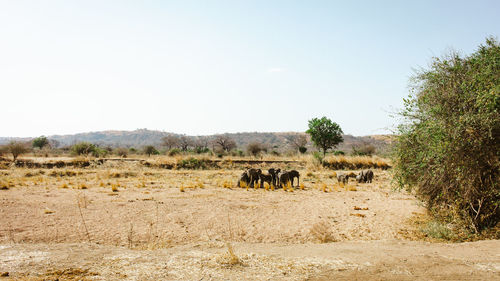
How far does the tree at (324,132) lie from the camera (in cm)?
4150

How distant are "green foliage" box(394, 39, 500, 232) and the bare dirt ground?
1.27m

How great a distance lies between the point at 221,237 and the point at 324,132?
35.3m

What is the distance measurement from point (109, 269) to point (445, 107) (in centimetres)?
730

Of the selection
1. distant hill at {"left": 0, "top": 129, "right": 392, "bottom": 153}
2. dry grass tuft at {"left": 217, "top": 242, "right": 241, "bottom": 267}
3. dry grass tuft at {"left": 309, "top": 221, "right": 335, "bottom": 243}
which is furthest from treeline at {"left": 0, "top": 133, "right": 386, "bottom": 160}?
distant hill at {"left": 0, "top": 129, "right": 392, "bottom": 153}

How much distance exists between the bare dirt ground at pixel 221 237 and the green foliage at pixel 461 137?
1.27m

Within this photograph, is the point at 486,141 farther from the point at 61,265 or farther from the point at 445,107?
the point at 61,265

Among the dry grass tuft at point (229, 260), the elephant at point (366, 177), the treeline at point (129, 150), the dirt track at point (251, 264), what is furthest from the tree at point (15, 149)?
the dry grass tuft at point (229, 260)

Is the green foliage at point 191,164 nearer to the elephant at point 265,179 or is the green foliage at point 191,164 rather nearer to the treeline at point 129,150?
the treeline at point 129,150

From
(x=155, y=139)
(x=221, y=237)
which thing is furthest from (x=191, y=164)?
(x=155, y=139)

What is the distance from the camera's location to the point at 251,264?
493 cm

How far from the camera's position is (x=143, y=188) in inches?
638

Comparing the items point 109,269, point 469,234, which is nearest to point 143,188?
point 109,269

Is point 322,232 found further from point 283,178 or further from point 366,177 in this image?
point 366,177

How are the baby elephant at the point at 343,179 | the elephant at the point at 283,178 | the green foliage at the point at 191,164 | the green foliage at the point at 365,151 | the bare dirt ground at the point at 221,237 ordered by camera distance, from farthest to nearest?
the green foliage at the point at 365,151 < the green foliage at the point at 191,164 < the baby elephant at the point at 343,179 < the elephant at the point at 283,178 < the bare dirt ground at the point at 221,237
